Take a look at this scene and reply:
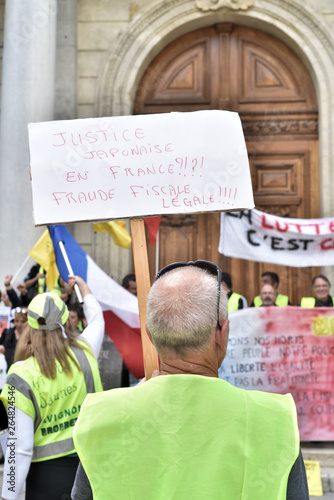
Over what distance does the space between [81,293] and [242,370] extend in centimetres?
290

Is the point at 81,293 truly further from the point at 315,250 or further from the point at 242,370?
the point at 315,250

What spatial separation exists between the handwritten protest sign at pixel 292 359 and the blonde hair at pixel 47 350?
3125mm

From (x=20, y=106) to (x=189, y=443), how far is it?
7.23m

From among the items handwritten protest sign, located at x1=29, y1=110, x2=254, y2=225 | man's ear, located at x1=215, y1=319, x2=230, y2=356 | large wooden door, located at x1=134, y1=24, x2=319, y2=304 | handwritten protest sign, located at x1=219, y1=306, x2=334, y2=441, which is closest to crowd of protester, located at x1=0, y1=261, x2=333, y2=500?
man's ear, located at x1=215, y1=319, x2=230, y2=356

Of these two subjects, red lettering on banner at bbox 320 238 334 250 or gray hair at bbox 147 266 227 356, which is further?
red lettering on banner at bbox 320 238 334 250

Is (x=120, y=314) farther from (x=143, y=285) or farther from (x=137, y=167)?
(x=143, y=285)

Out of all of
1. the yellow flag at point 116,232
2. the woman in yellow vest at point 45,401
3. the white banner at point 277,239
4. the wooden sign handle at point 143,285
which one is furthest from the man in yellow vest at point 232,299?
the wooden sign handle at point 143,285

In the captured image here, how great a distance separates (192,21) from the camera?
9.09 m

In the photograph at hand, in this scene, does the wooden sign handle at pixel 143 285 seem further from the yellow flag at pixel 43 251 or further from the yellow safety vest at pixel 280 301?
the yellow safety vest at pixel 280 301

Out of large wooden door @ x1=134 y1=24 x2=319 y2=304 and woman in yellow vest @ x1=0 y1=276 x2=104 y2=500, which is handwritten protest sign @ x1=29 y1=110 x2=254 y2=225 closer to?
woman in yellow vest @ x1=0 y1=276 x2=104 y2=500

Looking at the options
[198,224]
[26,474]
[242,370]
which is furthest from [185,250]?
[26,474]

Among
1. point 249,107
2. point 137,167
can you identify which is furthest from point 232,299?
point 137,167

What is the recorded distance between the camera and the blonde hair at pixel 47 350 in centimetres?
314

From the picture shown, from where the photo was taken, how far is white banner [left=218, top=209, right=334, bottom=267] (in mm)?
6824
